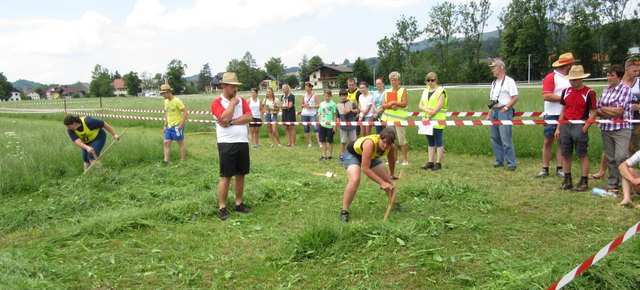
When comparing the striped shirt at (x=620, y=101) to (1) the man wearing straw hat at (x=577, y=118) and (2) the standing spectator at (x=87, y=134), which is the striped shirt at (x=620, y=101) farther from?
(2) the standing spectator at (x=87, y=134)

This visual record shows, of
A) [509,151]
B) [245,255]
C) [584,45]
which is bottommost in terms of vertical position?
[245,255]

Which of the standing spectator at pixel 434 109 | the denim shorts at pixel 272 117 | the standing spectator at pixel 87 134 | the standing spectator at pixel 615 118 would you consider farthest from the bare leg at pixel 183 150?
the standing spectator at pixel 615 118

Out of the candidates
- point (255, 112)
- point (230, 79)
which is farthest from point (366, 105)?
point (230, 79)

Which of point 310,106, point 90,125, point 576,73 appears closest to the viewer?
point 576,73

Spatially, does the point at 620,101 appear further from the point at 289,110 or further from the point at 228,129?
the point at 289,110

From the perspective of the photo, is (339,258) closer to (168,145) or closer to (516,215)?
(516,215)

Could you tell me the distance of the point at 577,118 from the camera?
20.1 ft

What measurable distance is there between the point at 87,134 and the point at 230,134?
12.5ft

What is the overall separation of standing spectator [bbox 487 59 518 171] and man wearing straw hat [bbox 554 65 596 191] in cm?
109

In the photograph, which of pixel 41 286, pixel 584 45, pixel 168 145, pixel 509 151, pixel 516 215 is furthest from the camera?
pixel 584 45

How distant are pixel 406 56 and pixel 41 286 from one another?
7436 centimetres

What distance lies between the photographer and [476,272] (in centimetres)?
364

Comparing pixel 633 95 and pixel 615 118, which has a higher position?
pixel 633 95

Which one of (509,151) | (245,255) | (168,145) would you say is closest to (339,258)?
(245,255)
